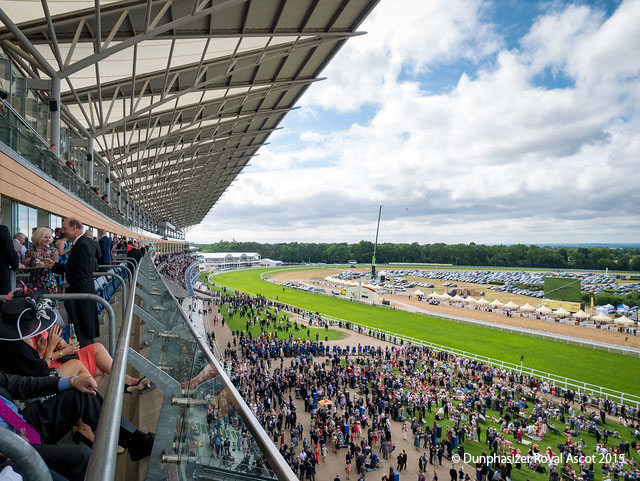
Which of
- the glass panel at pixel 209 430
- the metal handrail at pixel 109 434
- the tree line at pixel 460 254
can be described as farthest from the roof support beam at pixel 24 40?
the tree line at pixel 460 254

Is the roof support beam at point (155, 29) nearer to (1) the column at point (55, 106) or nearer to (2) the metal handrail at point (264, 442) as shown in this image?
(1) the column at point (55, 106)

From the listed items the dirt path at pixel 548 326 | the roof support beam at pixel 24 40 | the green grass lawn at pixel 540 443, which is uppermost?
the roof support beam at pixel 24 40

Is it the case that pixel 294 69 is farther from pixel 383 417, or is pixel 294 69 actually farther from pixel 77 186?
pixel 383 417

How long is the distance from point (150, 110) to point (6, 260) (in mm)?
13411

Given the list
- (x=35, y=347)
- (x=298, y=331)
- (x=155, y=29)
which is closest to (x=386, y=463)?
(x=35, y=347)

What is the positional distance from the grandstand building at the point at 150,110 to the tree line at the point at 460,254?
119907mm

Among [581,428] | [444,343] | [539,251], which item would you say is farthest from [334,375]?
[539,251]

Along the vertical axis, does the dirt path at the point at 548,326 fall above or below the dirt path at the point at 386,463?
below

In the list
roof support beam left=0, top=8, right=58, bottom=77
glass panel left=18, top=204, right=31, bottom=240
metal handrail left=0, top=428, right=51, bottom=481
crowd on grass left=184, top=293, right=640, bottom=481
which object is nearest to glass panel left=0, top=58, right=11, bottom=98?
roof support beam left=0, top=8, right=58, bottom=77

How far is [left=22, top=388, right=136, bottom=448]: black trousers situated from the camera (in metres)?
2.30

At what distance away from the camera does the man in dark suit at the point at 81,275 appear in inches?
177

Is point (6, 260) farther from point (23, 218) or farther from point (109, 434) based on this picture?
point (23, 218)

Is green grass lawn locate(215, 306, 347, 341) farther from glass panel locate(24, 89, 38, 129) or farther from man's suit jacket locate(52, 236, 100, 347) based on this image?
man's suit jacket locate(52, 236, 100, 347)

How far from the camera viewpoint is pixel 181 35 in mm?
13336
